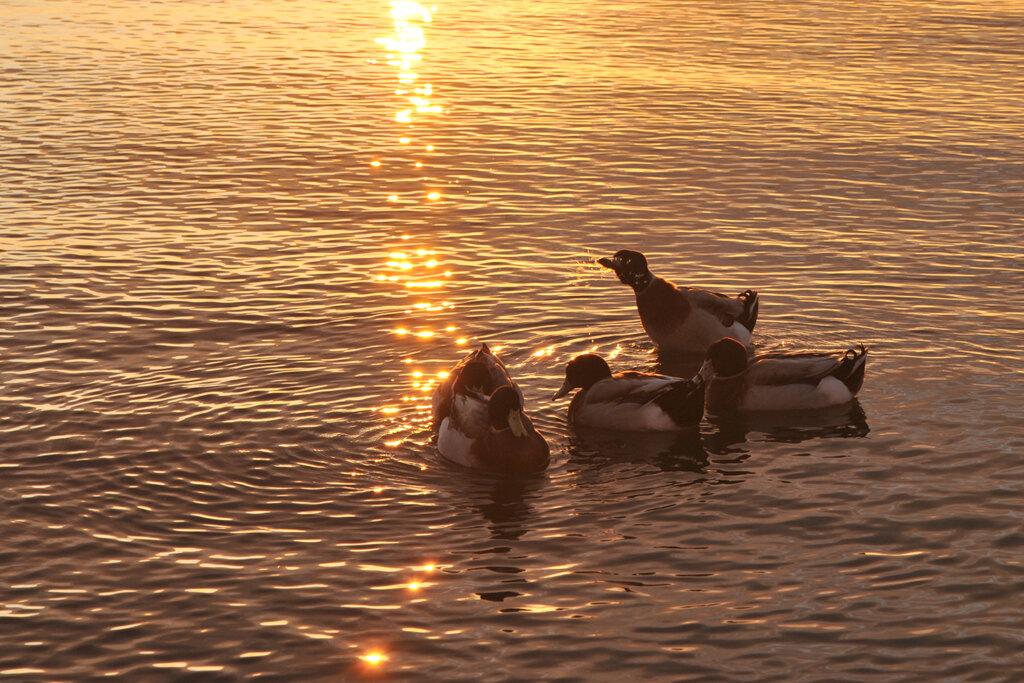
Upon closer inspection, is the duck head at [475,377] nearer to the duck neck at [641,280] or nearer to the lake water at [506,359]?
the lake water at [506,359]

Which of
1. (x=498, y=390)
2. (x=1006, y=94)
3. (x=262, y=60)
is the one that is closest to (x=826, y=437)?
(x=498, y=390)

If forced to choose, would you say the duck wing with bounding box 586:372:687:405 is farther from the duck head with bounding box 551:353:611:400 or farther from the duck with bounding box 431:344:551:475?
the duck with bounding box 431:344:551:475

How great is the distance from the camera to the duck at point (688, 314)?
17734mm

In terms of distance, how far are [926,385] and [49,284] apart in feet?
39.6

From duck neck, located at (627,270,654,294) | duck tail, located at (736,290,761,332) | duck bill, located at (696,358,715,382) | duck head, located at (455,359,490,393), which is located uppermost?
duck neck, located at (627,270,654,294)

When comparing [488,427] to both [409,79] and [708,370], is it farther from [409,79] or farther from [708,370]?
[409,79]

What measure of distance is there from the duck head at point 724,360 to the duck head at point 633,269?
2413 mm

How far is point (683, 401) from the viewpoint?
15164 millimetres

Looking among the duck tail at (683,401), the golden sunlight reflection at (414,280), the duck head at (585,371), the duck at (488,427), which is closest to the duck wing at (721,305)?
the duck head at (585,371)

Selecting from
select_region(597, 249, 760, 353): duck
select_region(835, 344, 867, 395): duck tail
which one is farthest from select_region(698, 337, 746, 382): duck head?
select_region(597, 249, 760, 353): duck

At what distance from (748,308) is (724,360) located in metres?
2.17

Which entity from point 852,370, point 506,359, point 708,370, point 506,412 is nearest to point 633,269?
point 506,359

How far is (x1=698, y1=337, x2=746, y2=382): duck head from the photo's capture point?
51.7ft

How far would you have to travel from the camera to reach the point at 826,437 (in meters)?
15.0
